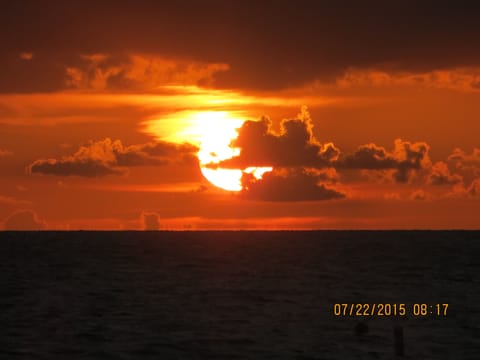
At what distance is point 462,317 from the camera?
55.4 metres

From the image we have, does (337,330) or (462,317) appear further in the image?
(462,317)

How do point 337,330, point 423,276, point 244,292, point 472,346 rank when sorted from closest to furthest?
point 472,346 → point 337,330 → point 244,292 → point 423,276

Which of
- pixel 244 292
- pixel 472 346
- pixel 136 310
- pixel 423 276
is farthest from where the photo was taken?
pixel 423 276

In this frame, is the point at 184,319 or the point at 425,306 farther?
the point at 425,306

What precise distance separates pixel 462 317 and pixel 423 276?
36.4 m

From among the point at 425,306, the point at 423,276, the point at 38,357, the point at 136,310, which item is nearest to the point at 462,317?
the point at 425,306

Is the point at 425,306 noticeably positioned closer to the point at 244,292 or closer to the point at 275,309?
the point at 275,309

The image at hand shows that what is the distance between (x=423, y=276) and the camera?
9144 centimetres

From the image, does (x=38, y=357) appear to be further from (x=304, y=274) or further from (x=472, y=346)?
(x=304, y=274)

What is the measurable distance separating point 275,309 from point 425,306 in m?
11.5

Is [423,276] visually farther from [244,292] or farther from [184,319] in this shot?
[184,319]

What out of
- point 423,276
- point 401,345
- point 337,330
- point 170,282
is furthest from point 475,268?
point 401,345

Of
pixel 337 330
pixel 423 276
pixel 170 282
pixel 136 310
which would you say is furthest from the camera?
pixel 423 276

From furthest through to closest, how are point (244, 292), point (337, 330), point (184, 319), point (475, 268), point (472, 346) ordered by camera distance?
point (475, 268)
point (244, 292)
point (184, 319)
point (337, 330)
point (472, 346)
